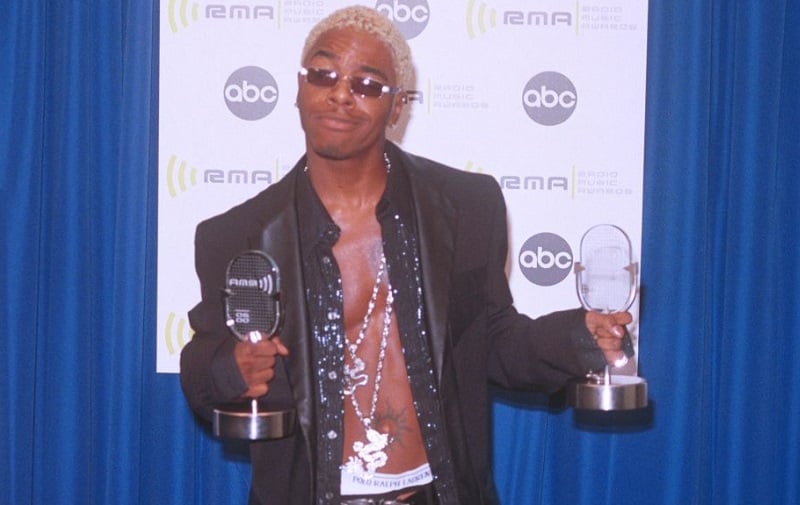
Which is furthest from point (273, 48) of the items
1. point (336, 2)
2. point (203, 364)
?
point (203, 364)

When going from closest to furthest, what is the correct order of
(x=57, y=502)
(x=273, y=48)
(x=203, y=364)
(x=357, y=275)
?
1. (x=203, y=364)
2. (x=357, y=275)
3. (x=273, y=48)
4. (x=57, y=502)

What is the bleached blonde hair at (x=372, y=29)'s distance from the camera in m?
3.08

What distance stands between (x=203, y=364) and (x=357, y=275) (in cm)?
56

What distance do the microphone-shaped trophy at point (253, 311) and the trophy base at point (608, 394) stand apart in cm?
78

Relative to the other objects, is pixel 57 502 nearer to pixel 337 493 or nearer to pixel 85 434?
pixel 85 434

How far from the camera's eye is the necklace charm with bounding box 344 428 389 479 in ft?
9.25

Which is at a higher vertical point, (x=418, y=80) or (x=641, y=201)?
(x=418, y=80)

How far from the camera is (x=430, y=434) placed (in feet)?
9.28

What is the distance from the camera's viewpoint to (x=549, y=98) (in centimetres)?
457

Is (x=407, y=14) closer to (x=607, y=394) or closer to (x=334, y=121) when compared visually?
(x=334, y=121)

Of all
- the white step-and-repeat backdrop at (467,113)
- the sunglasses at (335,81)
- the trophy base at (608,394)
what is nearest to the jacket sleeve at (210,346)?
the sunglasses at (335,81)

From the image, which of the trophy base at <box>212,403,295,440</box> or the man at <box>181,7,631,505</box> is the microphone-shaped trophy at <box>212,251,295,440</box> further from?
the man at <box>181,7,631,505</box>

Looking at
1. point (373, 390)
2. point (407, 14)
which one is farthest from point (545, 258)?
point (373, 390)

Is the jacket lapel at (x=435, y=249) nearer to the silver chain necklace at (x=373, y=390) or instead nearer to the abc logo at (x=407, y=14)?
the silver chain necklace at (x=373, y=390)
